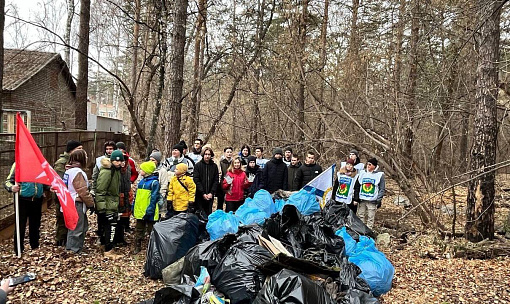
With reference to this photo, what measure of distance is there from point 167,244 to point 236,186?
2.07 meters

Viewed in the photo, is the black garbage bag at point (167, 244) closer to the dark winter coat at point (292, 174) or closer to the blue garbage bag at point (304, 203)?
the blue garbage bag at point (304, 203)

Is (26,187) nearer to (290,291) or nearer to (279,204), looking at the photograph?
(279,204)

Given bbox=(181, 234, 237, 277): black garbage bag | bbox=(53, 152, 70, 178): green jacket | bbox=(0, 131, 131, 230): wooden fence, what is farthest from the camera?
bbox=(0, 131, 131, 230): wooden fence

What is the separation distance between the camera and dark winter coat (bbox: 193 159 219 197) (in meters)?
5.97

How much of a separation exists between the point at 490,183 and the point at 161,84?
697cm

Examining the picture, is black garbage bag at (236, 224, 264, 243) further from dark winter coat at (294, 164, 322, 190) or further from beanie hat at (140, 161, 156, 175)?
dark winter coat at (294, 164, 322, 190)

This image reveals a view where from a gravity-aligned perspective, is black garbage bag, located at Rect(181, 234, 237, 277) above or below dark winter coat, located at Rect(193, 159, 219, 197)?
below

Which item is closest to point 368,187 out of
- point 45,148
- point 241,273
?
point 241,273

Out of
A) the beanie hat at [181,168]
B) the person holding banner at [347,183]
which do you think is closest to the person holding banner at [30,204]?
the beanie hat at [181,168]

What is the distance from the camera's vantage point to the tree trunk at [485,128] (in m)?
5.91

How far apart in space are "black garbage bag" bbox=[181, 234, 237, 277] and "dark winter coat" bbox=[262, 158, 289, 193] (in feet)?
8.95

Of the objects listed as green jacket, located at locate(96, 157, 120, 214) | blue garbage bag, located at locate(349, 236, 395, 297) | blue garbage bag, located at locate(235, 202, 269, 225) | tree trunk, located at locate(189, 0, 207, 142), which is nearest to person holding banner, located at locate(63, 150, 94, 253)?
green jacket, located at locate(96, 157, 120, 214)

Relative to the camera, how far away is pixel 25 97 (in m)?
16.2

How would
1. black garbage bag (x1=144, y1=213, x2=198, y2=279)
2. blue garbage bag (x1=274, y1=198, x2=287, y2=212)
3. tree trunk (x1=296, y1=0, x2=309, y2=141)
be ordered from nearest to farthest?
black garbage bag (x1=144, y1=213, x2=198, y2=279)
blue garbage bag (x1=274, y1=198, x2=287, y2=212)
tree trunk (x1=296, y1=0, x2=309, y2=141)
